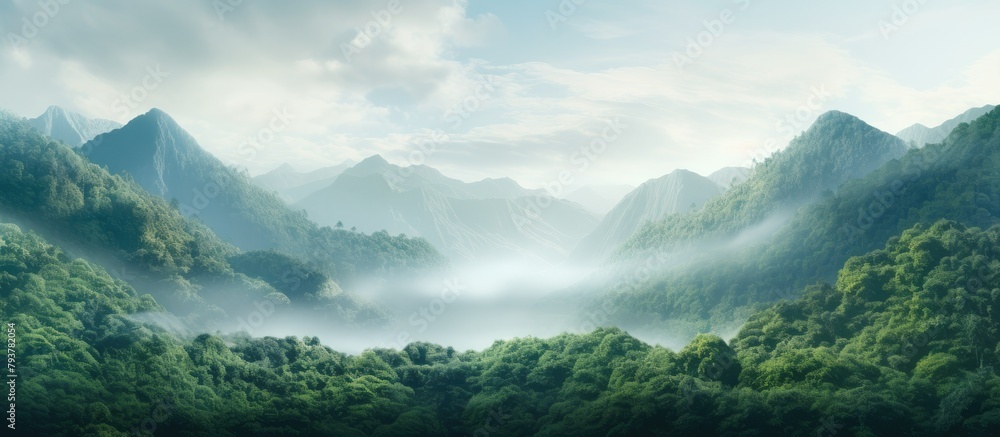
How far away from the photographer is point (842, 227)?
10100 cm

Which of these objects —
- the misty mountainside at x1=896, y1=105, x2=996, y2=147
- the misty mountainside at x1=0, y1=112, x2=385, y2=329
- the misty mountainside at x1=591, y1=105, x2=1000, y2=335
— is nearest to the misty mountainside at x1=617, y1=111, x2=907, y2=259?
the misty mountainside at x1=591, y1=105, x2=1000, y2=335

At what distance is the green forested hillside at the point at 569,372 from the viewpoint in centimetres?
5128

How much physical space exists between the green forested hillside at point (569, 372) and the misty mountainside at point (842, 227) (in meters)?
22.0

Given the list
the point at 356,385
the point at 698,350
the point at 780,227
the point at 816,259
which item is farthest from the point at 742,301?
the point at 356,385

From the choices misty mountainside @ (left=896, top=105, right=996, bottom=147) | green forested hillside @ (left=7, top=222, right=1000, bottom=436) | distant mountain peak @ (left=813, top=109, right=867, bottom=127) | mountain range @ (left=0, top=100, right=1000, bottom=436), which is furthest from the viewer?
misty mountainside @ (left=896, top=105, right=996, bottom=147)

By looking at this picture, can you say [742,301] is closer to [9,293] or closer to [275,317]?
[275,317]

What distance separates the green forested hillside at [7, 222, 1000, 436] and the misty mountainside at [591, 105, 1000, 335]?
2200 centimetres

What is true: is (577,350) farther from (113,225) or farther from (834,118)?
(834,118)

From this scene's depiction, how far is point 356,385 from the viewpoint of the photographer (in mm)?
65250

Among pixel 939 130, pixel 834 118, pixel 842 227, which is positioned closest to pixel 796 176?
pixel 834 118

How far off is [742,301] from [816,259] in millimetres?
12267

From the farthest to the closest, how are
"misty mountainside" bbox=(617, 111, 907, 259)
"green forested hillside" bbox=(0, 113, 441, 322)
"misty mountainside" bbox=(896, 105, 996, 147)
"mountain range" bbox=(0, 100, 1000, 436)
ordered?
1. "misty mountainside" bbox=(896, 105, 996, 147)
2. "misty mountainside" bbox=(617, 111, 907, 259)
3. "green forested hillside" bbox=(0, 113, 441, 322)
4. "mountain range" bbox=(0, 100, 1000, 436)

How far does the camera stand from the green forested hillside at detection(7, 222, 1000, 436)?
168 feet

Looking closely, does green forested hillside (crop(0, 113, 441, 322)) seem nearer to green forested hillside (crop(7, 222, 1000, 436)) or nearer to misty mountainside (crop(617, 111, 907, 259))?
green forested hillside (crop(7, 222, 1000, 436))
